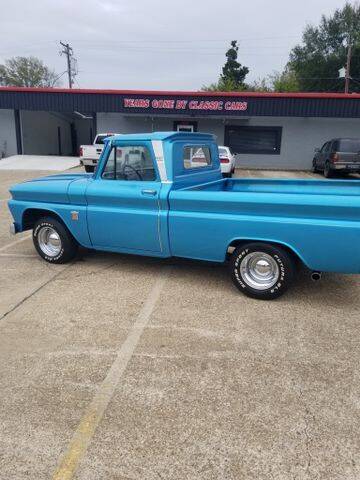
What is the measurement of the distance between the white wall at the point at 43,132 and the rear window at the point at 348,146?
19.6 m

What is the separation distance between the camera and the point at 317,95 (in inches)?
864

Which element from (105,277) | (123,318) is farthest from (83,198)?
(123,318)

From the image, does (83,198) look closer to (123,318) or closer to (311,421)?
(123,318)

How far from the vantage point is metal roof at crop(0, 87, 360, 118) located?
22094 mm

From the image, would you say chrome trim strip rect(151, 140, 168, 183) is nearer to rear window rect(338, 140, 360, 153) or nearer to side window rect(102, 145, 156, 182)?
side window rect(102, 145, 156, 182)

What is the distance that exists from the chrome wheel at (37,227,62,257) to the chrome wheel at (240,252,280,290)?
2.78 metres

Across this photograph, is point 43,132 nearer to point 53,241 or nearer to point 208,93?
point 208,93

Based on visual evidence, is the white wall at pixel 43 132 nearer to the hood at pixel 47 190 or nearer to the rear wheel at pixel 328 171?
the rear wheel at pixel 328 171

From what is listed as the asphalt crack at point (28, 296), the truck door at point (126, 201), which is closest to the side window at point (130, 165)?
the truck door at point (126, 201)

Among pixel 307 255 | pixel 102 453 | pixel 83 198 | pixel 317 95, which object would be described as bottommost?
pixel 102 453

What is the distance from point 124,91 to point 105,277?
64.7ft

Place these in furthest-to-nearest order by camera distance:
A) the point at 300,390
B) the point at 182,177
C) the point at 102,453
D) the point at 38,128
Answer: the point at 38,128 → the point at 182,177 → the point at 300,390 → the point at 102,453

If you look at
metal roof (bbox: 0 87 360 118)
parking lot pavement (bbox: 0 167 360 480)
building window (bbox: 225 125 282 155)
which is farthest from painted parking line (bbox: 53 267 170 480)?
building window (bbox: 225 125 282 155)

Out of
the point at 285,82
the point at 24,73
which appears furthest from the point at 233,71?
the point at 24,73
